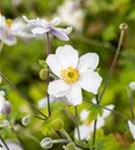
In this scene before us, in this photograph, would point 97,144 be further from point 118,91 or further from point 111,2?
point 111,2

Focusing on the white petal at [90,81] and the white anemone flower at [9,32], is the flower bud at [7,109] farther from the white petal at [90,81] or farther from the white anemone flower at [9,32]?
the white anemone flower at [9,32]

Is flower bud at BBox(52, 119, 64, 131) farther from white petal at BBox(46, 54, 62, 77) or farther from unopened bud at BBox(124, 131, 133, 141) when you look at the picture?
unopened bud at BBox(124, 131, 133, 141)

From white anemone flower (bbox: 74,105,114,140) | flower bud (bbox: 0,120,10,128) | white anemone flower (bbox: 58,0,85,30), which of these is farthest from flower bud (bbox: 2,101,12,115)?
white anemone flower (bbox: 58,0,85,30)

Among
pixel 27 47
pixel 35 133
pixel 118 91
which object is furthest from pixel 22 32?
pixel 27 47

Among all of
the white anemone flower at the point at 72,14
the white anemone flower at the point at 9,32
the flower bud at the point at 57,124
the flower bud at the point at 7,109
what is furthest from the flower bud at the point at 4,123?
the white anemone flower at the point at 72,14

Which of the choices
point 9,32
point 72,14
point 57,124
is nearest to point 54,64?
point 57,124
